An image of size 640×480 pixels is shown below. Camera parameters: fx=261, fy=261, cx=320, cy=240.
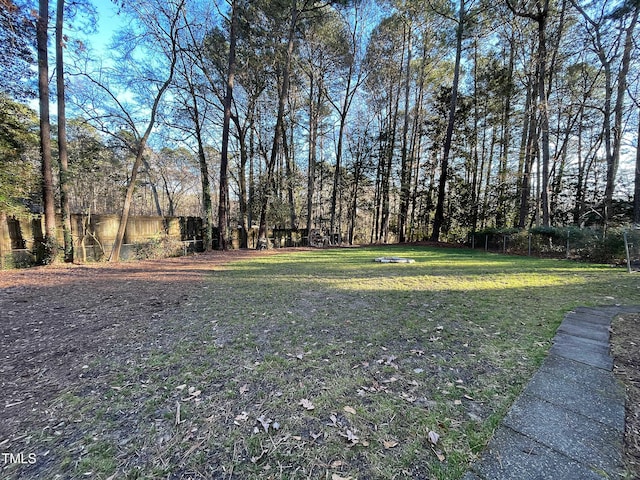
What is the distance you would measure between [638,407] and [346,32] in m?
17.1

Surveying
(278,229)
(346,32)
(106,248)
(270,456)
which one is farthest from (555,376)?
(346,32)

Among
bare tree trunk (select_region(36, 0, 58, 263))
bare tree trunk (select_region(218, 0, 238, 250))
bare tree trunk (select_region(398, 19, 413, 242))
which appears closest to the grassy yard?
bare tree trunk (select_region(36, 0, 58, 263))

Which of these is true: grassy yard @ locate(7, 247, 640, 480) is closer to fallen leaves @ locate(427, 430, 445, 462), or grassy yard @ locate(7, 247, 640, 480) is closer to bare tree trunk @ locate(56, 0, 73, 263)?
fallen leaves @ locate(427, 430, 445, 462)

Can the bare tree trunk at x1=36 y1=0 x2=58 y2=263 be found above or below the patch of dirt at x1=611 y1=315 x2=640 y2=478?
above

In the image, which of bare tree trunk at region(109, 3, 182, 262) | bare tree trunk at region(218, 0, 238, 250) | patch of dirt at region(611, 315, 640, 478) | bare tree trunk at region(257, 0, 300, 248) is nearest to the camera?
patch of dirt at region(611, 315, 640, 478)

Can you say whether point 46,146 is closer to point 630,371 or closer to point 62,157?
point 62,157

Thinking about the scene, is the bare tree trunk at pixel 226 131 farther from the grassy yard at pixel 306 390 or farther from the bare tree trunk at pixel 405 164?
the bare tree trunk at pixel 405 164

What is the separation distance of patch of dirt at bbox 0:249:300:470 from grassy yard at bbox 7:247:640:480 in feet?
0.38

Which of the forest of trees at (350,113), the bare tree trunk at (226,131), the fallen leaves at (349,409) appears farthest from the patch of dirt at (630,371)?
the bare tree trunk at (226,131)

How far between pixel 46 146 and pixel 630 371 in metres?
10.9

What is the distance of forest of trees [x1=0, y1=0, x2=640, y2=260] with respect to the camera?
23.9 ft

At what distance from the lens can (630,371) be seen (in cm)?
185

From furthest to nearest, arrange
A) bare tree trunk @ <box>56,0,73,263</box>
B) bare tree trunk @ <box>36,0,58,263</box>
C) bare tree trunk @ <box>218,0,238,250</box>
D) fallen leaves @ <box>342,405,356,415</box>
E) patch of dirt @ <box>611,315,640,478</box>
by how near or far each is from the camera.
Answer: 1. bare tree trunk @ <box>218,0,238,250</box>
2. bare tree trunk @ <box>56,0,73,263</box>
3. bare tree trunk @ <box>36,0,58,263</box>
4. fallen leaves @ <box>342,405,356,415</box>
5. patch of dirt @ <box>611,315,640,478</box>

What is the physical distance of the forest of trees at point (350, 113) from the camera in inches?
287
